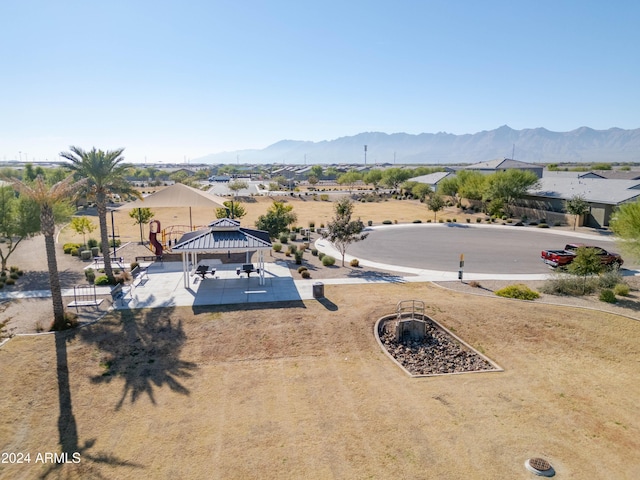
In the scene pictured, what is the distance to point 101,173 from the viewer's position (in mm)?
25812

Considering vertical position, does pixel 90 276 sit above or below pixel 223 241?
below

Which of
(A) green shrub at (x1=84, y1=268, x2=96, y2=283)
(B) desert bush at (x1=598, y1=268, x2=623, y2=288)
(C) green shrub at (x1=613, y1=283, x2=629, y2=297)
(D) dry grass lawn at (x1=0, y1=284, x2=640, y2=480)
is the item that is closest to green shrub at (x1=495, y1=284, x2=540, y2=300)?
(D) dry grass lawn at (x1=0, y1=284, x2=640, y2=480)

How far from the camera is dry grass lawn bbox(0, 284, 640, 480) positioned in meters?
11.0

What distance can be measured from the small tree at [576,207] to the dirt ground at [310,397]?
29669 mm

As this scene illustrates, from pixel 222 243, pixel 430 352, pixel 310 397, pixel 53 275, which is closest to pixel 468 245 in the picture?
pixel 430 352

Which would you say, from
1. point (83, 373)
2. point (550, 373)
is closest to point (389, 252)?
point (550, 373)

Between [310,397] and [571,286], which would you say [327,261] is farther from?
[310,397]

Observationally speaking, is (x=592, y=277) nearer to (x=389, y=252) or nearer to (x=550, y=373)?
(x=550, y=373)

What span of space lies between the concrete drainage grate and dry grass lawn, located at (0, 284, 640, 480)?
199 millimetres

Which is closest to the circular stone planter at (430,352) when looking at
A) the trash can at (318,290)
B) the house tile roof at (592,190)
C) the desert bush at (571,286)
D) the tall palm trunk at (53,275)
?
the trash can at (318,290)

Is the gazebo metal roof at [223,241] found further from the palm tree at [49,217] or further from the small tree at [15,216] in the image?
the small tree at [15,216]

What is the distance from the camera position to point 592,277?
25516 millimetres

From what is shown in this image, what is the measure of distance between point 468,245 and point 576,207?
56.4ft

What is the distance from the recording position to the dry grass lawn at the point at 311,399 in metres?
11.0
